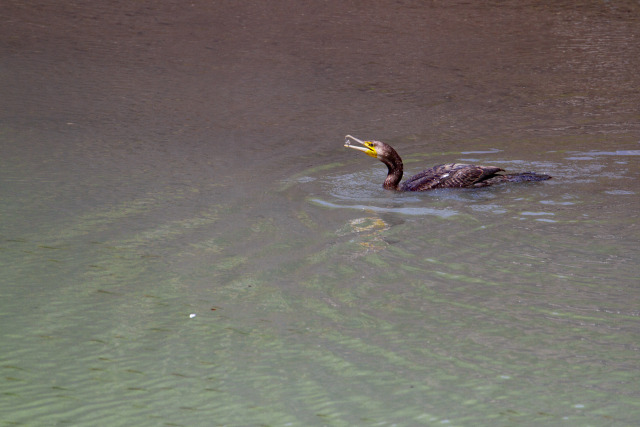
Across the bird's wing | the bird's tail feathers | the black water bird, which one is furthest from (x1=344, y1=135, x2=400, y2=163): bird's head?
the bird's tail feathers

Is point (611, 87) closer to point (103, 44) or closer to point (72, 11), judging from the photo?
point (103, 44)

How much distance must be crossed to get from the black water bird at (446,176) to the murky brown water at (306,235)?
0.16 metres

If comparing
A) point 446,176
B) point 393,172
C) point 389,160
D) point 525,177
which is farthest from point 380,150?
point 525,177

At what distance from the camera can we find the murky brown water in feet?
12.9

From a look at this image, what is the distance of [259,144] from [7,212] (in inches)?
126

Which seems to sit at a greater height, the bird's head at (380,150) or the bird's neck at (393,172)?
the bird's head at (380,150)

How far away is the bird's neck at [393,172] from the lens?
25.7 feet

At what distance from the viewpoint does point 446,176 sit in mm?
7637

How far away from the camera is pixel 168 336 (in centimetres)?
445

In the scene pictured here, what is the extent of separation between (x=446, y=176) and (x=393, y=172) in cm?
54

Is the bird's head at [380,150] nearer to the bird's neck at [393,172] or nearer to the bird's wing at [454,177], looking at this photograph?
the bird's neck at [393,172]

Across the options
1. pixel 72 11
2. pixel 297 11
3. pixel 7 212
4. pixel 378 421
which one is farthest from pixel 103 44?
pixel 378 421

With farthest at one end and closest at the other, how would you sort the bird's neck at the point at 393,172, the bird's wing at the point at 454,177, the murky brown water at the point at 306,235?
1. the bird's neck at the point at 393,172
2. the bird's wing at the point at 454,177
3. the murky brown water at the point at 306,235

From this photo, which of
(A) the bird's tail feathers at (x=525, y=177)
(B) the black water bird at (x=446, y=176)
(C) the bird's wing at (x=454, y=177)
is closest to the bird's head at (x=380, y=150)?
(B) the black water bird at (x=446, y=176)
